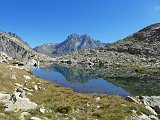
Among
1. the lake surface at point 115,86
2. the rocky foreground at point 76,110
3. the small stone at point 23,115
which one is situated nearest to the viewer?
the small stone at point 23,115

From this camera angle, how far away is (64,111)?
22781mm

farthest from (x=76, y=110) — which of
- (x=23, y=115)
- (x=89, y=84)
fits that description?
(x=89, y=84)

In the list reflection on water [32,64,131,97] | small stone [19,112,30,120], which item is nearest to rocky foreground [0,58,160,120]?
small stone [19,112,30,120]

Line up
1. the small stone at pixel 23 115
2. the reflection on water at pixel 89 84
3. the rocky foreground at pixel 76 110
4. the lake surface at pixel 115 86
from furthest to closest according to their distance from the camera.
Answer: the reflection on water at pixel 89 84 < the lake surface at pixel 115 86 < the rocky foreground at pixel 76 110 < the small stone at pixel 23 115

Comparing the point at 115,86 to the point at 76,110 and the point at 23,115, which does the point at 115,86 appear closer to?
the point at 76,110

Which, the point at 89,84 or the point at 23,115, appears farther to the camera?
the point at 89,84

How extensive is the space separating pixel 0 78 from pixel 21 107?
1453 centimetres

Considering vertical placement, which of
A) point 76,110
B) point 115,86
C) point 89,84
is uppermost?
point 89,84

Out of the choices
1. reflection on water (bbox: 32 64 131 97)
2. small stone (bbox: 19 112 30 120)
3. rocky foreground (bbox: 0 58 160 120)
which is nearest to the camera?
small stone (bbox: 19 112 30 120)

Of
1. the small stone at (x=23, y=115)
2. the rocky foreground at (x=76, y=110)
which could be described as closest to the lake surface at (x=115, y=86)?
the rocky foreground at (x=76, y=110)

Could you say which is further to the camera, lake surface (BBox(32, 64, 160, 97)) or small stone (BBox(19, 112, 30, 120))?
lake surface (BBox(32, 64, 160, 97))

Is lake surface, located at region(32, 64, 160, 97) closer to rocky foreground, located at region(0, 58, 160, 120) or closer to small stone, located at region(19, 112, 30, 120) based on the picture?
rocky foreground, located at region(0, 58, 160, 120)

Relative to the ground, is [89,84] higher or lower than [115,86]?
higher

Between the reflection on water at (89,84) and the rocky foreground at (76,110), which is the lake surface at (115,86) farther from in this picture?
the rocky foreground at (76,110)
